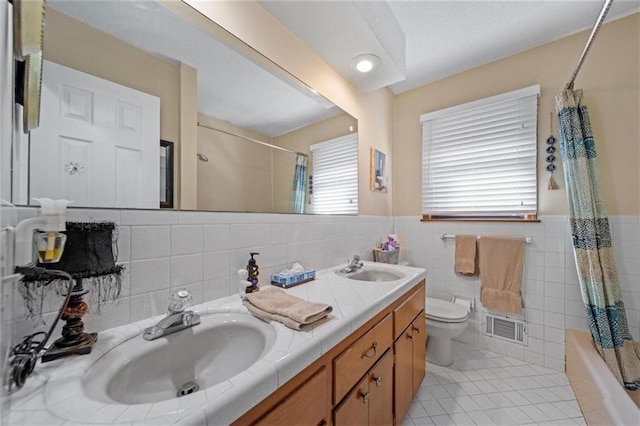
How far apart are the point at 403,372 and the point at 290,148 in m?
1.37

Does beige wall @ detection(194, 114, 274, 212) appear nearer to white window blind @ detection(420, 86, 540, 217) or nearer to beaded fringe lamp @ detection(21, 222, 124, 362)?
beaded fringe lamp @ detection(21, 222, 124, 362)

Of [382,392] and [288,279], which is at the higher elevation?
[288,279]

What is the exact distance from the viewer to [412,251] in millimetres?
2459

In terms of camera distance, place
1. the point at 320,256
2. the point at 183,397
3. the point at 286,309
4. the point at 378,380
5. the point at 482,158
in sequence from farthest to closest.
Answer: the point at 482,158 < the point at 320,256 < the point at 378,380 < the point at 286,309 < the point at 183,397

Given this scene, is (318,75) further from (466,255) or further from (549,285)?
(549,285)

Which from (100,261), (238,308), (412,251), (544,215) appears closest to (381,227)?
(412,251)

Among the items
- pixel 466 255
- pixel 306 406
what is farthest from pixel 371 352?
pixel 466 255

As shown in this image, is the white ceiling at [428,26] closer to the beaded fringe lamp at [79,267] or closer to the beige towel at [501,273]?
the beaded fringe lamp at [79,267]

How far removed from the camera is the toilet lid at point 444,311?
5.89 feet

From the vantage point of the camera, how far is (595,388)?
135cm

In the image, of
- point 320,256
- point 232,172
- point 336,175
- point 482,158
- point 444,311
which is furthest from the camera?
point 482,158

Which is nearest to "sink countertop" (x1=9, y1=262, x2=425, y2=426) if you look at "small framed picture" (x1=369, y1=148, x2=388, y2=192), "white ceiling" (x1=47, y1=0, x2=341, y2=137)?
"white ceiling" (x1=47, y1=0, x2=341, y2=137)

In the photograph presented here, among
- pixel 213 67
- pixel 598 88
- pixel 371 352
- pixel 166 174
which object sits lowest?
pixel 371 352

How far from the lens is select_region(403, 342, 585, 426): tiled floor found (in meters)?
1.44
